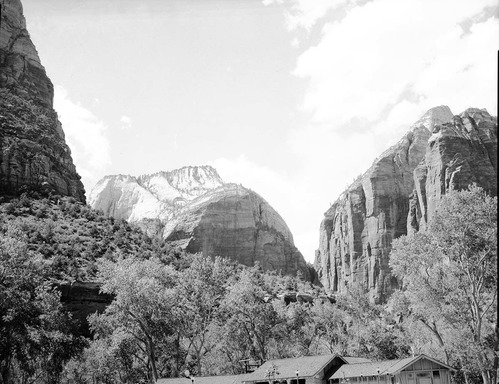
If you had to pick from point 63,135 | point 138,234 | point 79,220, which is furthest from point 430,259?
point 63,135

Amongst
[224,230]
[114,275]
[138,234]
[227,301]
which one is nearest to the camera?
[114,275]

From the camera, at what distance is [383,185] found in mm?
184125

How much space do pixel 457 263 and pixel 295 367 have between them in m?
21.2

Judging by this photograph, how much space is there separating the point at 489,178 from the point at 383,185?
38173 millimetres

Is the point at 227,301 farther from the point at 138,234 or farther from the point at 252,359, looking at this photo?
the point at 138,234

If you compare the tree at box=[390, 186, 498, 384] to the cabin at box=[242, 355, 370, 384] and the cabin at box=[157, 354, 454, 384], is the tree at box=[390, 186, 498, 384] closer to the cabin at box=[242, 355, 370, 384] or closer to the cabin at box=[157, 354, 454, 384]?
the cabin at box=[157, 354, 454, 384]

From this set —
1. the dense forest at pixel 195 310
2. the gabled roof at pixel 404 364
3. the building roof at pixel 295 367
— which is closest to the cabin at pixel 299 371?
the building roof at pixel 295 367

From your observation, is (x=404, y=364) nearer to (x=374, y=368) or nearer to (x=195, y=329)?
(x=374, y=368)

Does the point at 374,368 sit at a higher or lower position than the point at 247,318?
lower

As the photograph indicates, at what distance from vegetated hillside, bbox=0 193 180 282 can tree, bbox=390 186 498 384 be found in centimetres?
5312

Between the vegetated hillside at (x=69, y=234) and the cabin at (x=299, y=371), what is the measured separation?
36201 millimetres

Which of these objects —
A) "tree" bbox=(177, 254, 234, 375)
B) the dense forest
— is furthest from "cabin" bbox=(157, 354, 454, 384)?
"tree" bbox=(177, 254, 234, 375)

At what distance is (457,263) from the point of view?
45.2 m

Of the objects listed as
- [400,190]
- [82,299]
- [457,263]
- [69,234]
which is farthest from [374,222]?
[457,263]
